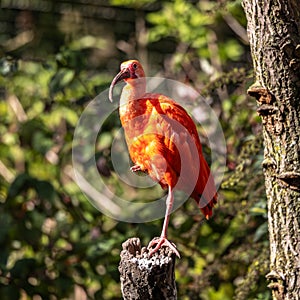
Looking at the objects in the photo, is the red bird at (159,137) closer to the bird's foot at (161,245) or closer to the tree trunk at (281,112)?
the bird's foot at (161,245)

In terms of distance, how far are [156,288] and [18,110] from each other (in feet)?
10.7

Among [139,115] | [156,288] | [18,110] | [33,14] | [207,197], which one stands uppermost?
[33,14]

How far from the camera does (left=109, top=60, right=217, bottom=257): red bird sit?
2568 mm

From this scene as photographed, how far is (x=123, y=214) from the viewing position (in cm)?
441

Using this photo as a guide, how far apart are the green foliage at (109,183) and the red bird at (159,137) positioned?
2.04 feet

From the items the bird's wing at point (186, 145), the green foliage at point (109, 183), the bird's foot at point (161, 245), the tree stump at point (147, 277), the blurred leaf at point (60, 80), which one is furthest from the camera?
the blurred leaf at point (60, 80)

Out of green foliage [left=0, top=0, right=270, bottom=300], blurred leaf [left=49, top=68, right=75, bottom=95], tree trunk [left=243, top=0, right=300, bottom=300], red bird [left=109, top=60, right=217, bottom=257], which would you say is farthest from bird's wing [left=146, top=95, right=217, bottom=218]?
blurred leaf [left=49, top=68, right=75, bottom=95]

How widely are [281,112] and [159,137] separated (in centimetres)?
37

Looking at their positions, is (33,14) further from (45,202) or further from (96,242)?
(96,242)

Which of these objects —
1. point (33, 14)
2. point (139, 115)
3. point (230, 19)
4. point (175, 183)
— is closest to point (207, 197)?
point (175, 183)

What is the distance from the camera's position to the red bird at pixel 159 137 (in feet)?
8.43

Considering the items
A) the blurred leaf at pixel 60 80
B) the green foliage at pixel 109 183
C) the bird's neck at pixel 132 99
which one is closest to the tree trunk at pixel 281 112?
the bird's neck at pixel 132 99

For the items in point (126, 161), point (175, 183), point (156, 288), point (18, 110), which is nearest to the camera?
point (156, 288)

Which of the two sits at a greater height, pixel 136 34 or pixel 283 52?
pixel 136 34
